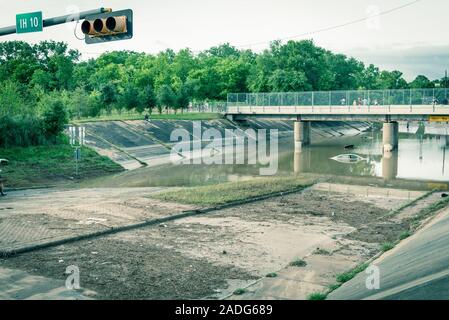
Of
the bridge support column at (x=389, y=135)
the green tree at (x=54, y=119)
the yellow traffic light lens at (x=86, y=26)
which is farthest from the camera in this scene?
the bridge support column at (x=389, y=135)

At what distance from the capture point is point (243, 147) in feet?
228

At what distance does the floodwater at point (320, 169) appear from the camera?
132ft

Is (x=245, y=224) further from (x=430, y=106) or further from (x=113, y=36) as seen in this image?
(x=430, y=106)

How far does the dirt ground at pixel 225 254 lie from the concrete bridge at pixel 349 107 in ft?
120

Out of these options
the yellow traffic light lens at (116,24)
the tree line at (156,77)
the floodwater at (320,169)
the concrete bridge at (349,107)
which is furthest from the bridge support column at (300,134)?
the yellow traffic light lens at (116,24)

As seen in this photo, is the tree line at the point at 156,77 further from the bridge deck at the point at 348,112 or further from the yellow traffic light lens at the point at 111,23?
the yellow traffic light lens at the point at 111,23

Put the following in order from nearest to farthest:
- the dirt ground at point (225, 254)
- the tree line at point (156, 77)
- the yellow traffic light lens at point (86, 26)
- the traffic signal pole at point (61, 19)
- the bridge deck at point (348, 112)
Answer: the traffic signal pole at point (61, 19)
the yellow traffic light lens at point (86, 26)
the dirt ground at point (225, 254)
the bridge deck at point (348, 112)
the tree line at point (156, 77)

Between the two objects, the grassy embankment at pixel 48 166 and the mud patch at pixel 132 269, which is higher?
the grassy embankment at pixel 48 166

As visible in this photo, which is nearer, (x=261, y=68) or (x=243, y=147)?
(x=243, y=147)

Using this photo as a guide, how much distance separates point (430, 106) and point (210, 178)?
30.5m

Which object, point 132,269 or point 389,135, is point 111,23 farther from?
point 389,135

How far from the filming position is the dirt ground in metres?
13.4
